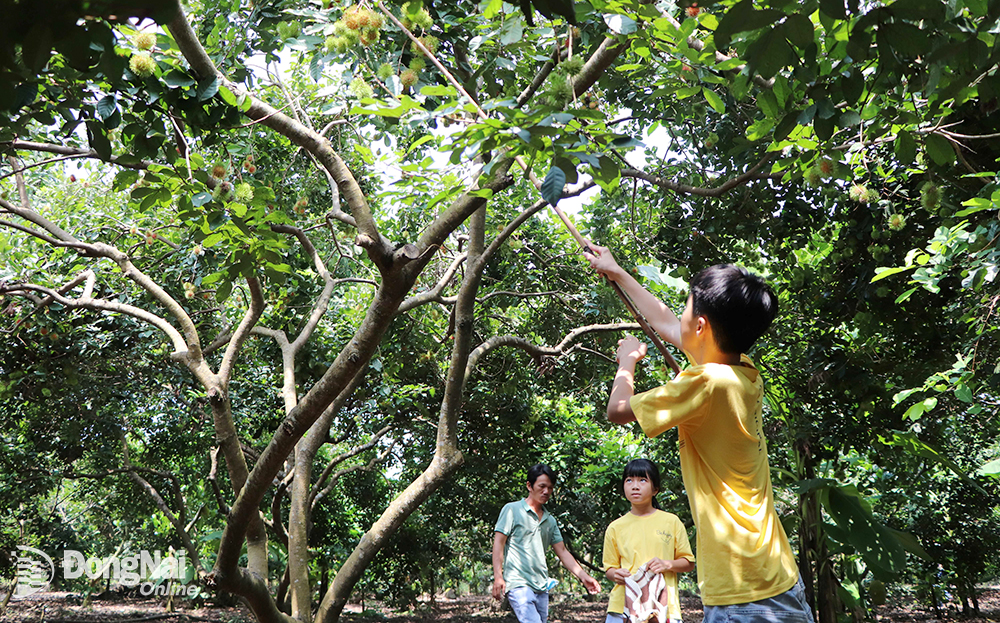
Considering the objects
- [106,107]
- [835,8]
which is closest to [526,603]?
[106,107]

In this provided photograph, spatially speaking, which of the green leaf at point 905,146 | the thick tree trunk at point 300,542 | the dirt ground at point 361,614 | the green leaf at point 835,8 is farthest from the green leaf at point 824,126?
the dirt ground at point 361,614

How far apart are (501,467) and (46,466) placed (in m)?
5.05

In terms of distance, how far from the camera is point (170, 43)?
2605 mm

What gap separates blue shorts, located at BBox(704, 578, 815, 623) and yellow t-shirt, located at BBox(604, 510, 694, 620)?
1.78 meters

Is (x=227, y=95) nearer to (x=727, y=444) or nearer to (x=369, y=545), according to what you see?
(x=727, y=444)

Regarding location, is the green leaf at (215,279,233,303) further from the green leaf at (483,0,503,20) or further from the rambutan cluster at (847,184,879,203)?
the rambutan cluster at (847,184,879,203)

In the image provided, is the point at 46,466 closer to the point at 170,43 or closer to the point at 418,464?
the point at 418,464

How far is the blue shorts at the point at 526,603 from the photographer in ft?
12.4

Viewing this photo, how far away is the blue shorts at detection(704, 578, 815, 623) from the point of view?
1.66m

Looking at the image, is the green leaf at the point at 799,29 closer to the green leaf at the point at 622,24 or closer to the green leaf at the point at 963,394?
the green leaf at the point at 622,24

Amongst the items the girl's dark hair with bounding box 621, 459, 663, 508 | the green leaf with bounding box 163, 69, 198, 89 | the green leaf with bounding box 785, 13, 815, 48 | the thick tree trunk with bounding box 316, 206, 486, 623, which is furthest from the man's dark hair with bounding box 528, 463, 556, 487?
the green leaf with bounding box 785, 13, 815, 48

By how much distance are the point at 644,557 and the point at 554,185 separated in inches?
94.7

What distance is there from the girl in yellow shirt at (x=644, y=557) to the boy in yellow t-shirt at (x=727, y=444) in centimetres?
171

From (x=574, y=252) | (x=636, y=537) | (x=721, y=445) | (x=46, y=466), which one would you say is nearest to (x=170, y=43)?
(x=721, y=445)
